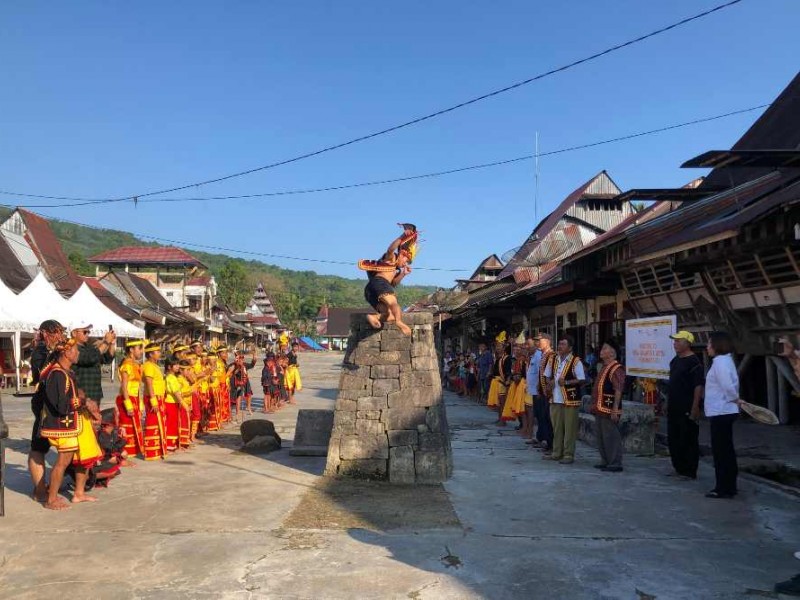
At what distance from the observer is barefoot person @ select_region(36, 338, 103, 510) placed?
5867mm

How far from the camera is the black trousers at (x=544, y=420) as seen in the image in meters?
9.32

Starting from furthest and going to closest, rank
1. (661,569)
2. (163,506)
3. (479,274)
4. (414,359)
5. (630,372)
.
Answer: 1. (479,274)
2. (630,372)
3. (414,359)
4. (163,506)
5. (661,569)

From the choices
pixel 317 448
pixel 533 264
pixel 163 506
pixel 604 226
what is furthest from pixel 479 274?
pixel 163 506

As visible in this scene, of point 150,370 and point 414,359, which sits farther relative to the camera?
point 150,370

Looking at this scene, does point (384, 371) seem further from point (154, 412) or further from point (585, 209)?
point (585, 209)

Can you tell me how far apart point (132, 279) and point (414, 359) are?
3761 cm

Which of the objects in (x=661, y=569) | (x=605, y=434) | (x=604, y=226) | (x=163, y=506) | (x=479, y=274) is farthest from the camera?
(x=479, y=274)

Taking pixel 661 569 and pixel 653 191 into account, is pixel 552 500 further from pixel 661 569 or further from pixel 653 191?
pixel 653 191

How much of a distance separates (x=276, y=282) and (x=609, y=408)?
103 m

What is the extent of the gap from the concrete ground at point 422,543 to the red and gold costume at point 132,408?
3.43 ft

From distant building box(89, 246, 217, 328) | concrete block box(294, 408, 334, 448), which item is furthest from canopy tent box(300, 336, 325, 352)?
concrete block box(294, 408, 334, 448)

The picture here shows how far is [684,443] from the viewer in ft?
24.3

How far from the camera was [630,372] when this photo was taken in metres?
11.2

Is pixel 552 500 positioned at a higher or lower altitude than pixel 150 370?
lower
